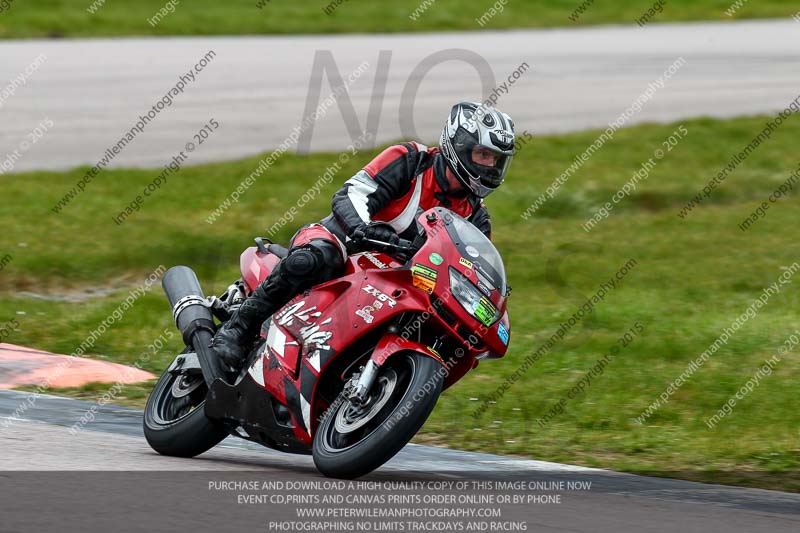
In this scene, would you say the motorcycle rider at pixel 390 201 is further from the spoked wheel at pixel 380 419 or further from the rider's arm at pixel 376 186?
the spoked wheel at pixel 380 419

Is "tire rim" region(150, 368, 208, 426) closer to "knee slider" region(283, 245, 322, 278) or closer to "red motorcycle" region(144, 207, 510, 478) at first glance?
"red motorcycle" region(144, 207, 510, 478)

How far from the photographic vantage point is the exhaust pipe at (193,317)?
23.6ft

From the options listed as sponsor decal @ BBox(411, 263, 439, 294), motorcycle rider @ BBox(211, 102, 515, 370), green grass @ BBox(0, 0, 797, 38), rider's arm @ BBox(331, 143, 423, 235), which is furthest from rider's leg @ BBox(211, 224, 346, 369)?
green grass @ BBox(0, 0, 797, 38)

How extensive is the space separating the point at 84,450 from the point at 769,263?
966 cm

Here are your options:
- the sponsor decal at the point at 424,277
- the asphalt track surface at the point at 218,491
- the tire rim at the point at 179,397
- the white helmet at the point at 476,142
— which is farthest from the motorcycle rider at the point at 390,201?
the asphalt track surface at the point at 218,491

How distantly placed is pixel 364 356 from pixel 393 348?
39 centimetres

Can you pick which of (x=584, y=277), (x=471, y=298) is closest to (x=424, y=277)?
(x=471, y=298)

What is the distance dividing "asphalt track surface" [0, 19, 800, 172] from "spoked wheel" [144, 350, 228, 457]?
10184 millimetres

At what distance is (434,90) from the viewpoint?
2289 cm

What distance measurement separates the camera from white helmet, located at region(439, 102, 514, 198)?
6.89 m

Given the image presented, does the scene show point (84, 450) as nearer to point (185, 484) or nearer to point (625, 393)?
point (185, 484)

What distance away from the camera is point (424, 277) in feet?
21.0

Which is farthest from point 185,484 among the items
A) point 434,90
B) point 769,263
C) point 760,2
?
point 760,2

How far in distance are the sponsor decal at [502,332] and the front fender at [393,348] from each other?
40cm
